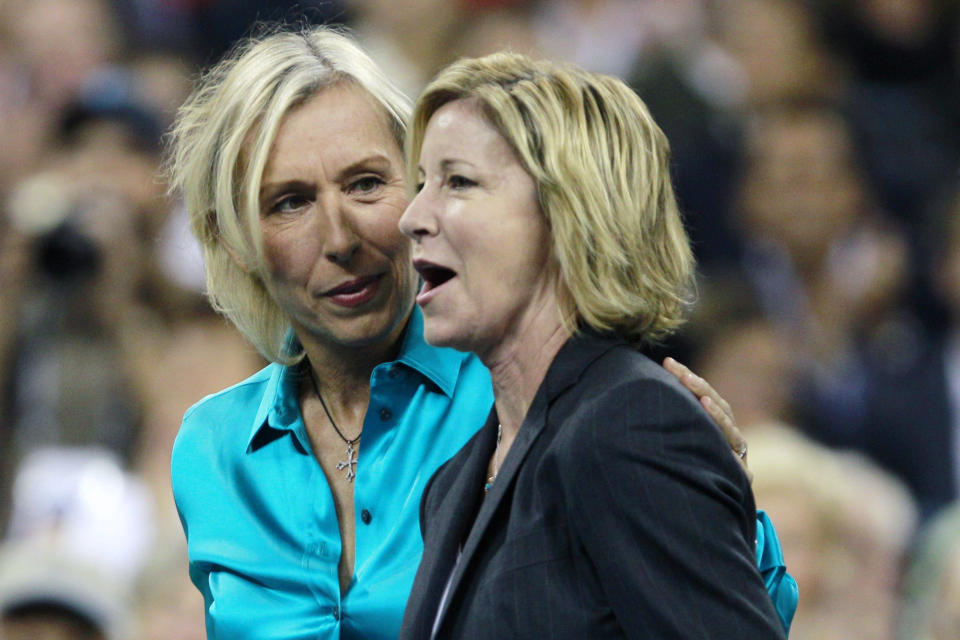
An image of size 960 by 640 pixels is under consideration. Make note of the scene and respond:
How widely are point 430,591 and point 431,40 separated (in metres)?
4.15

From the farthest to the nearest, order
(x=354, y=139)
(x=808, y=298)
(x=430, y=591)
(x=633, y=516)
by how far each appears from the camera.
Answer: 1. (x=808, y=298)
2. (x=354, y=139)
3. (x=430, y=591)
4. (x=633, y=516)

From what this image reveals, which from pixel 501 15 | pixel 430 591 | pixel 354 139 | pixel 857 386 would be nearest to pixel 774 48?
pixel 501 15

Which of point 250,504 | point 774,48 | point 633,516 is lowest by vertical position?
point 774,48

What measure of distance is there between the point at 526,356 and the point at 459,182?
0.71ft

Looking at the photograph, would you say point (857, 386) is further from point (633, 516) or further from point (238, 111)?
point (633, 516)

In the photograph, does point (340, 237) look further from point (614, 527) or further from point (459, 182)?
point (614, 527)

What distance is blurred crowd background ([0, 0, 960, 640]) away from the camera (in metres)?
3.80

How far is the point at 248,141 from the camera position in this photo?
2.08 meters

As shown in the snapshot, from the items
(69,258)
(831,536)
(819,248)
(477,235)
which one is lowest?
(831,536)

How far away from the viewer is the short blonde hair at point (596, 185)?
1605 mm

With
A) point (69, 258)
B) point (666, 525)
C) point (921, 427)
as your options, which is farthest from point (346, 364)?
point (921, 427)

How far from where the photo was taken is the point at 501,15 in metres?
5.61

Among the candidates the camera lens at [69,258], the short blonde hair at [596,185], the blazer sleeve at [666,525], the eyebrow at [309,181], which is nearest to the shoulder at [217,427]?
the eyebrow at [309,181]

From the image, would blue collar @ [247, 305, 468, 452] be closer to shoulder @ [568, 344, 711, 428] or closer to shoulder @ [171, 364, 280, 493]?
shoulder @ [171, 364, 280, 493]
